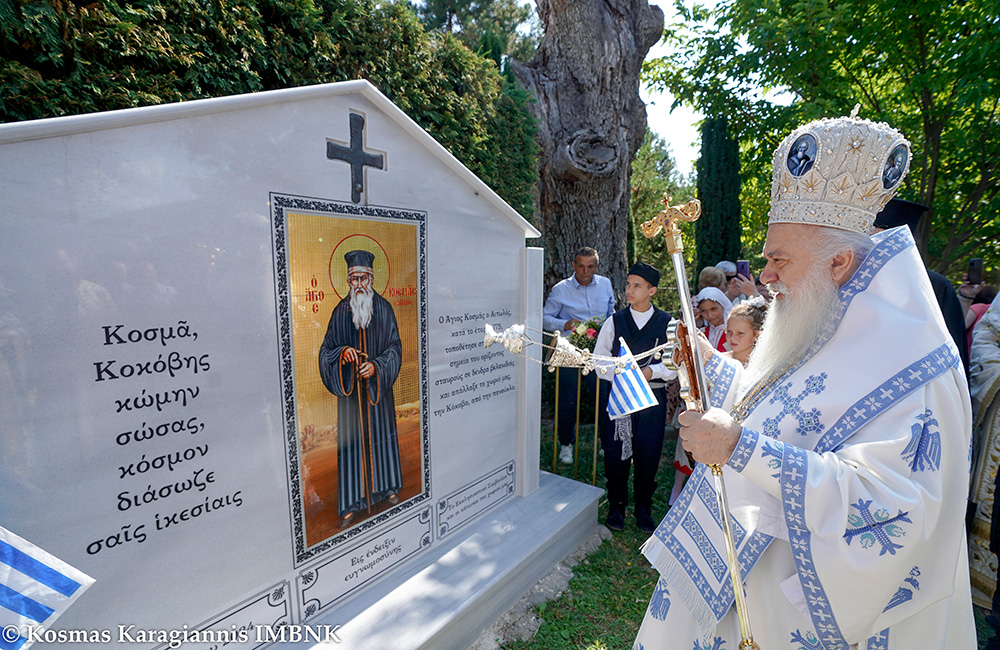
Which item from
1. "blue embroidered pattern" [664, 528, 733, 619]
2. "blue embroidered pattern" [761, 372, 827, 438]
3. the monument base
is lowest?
the monument base

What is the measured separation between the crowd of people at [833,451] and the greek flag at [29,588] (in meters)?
1.74

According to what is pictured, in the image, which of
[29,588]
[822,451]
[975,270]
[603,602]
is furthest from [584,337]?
[975,270]

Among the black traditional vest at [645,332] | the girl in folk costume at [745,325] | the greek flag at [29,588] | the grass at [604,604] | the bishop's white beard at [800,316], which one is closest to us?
the greek flag at [29,588]

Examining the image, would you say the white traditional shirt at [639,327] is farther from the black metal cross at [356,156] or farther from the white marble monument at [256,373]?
the black metal cross at [356,156]

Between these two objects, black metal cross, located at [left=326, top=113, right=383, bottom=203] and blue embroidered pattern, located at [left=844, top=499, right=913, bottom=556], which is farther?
black metal cross, located at [left=326, top=113, right=383, bottom=203]

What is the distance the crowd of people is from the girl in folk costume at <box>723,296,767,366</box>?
116 cm

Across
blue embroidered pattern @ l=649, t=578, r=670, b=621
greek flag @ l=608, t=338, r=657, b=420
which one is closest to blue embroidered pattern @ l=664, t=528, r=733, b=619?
blue embroidered pattern @ l=649, t=578, r=670, b=621

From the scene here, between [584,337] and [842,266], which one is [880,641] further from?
[584,337]

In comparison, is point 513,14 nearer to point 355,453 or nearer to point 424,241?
point 424,241

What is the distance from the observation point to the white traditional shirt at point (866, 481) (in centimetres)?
139

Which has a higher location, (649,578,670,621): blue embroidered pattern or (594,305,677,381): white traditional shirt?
(594,305,677,381): white traditional shirt

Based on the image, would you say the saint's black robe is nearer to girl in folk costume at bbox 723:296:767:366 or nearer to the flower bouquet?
girl in folk costume at bbox 723:296:767:366

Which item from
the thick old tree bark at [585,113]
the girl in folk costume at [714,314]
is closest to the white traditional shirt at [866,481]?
the girl in folk costume at [714,314]

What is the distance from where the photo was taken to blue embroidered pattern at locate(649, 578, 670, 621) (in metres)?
1.98
